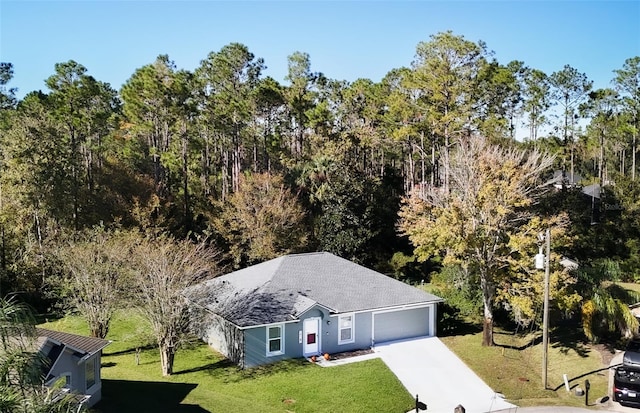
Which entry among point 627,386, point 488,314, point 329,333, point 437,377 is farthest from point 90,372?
point 627,386

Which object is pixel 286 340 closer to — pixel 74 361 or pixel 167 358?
pixel 167 358

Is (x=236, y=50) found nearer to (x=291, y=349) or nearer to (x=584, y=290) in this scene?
(x=291, y=349)

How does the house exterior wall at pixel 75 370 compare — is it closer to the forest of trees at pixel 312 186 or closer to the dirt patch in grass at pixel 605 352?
the forest of trees at pixel 312 186

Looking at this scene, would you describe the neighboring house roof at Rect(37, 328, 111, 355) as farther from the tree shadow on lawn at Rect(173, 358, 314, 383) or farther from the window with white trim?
the tree shadow on lawn at Rect(173, 358, 314, 383)

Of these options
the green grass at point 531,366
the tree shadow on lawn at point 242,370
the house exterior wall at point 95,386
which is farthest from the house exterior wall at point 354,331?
the house exterior wall at point 95,386

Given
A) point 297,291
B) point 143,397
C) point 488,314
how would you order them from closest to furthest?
1. point 143,397
2. point 488,314
3. point 297,291

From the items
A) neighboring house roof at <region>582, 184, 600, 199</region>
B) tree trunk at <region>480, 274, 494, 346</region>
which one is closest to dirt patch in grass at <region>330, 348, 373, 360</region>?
tree trunk at <region>480, 274, 494, 346</region>

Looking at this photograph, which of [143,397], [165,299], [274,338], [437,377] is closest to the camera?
[143,397]
